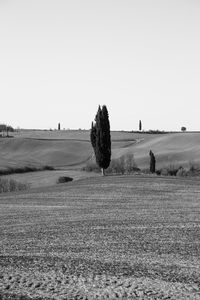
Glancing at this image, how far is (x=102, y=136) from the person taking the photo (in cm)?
6062

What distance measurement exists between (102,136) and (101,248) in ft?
142

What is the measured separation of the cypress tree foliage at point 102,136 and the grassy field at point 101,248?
23.9 m

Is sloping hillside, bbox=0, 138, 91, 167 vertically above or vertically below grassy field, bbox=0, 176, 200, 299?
above

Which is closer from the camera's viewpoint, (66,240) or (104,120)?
(66,240)

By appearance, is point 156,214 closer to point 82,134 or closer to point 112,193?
point 112,193

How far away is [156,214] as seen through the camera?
2819 centimetres

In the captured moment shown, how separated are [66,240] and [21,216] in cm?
933

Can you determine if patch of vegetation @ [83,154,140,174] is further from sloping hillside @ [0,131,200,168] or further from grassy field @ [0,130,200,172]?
sloping hillside @ [0,131,200,168]

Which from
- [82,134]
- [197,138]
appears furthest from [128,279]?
[82,134]

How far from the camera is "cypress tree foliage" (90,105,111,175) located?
60.8m

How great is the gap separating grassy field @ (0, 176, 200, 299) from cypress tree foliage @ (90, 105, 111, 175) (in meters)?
23.9

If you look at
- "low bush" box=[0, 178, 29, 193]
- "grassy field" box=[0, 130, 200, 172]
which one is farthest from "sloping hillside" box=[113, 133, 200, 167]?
"low bush" box=[0, 178, 29, 193]

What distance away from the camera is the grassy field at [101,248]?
1209 centimetres

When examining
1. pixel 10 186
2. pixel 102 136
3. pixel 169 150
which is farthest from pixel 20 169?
pixel 102 136
